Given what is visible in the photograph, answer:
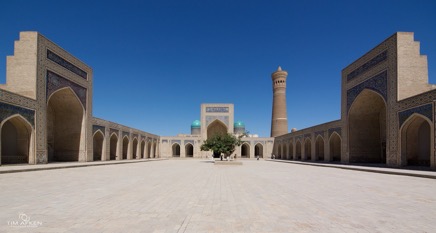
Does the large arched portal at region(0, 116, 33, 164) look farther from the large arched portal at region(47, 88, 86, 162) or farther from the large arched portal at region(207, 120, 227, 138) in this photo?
the large arched portal at region(207, 120, 227, 138)

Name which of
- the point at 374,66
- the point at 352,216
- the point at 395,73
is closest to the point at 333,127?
the point at 374,66

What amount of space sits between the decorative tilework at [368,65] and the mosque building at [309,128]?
0.06 m

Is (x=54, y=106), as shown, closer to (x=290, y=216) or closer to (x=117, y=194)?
(x=117, y=194)

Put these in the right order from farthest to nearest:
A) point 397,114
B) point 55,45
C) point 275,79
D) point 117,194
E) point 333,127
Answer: point 275,79
point 333,127
point 55,45
point 397,114
point 117,194

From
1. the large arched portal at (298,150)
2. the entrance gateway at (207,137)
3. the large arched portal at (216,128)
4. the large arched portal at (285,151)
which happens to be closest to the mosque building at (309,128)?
the large arched portal at (298,150)

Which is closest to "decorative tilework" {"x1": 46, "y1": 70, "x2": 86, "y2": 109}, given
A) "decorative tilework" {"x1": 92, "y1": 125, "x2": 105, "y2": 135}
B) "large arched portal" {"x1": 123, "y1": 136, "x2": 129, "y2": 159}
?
"decorative tilework" {"x1": 92, "y1": 125, "x2": 105, "y2": 135}

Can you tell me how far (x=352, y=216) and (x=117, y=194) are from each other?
13.2 feet

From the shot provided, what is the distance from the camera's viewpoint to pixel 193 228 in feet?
9.71

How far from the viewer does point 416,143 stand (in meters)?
13.5

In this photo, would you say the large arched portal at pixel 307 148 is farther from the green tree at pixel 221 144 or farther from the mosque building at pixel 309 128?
the green tree at pixel 221 144

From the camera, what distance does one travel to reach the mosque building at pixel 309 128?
43.3 ft

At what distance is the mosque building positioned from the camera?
13.2 metres

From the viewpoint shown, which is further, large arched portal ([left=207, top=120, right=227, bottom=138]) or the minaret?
the minaret

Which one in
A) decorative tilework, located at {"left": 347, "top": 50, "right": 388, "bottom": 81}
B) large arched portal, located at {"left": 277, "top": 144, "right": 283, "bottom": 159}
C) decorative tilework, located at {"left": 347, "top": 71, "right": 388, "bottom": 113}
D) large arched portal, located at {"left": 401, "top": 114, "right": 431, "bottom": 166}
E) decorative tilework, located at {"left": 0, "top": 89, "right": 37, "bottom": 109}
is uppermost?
decorative tilework, located at {"left": 347, "top": 50, "right": 388, "bottom": 81}
